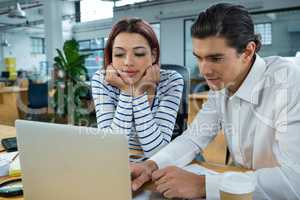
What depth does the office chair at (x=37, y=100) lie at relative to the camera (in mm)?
5176

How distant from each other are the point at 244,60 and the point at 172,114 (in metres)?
0.56

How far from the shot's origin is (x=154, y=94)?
1.66m

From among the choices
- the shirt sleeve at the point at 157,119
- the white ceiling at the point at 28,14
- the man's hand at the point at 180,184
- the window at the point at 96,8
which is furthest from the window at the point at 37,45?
the man's hand at the point at 180,184

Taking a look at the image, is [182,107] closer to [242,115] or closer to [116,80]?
[116,80]

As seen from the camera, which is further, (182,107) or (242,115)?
(182,107)

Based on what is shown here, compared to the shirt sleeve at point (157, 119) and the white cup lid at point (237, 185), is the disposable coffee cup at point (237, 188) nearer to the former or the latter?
the white cup lid at point (237, 185)

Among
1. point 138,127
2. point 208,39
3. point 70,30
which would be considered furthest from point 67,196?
point 70,30

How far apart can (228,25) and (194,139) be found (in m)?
0.51

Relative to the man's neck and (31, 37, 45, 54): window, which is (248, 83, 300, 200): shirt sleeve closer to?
the man's neck

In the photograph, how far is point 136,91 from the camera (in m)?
1.56

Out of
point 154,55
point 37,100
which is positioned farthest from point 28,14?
point 154,55

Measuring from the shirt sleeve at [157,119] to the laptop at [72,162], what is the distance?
0.72 meters

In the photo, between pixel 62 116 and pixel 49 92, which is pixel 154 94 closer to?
pixel 62 116

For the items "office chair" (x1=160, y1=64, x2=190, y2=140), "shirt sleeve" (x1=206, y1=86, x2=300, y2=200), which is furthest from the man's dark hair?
"office chair" (x1=160, y1=64, x2=190, y2=140)
